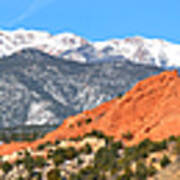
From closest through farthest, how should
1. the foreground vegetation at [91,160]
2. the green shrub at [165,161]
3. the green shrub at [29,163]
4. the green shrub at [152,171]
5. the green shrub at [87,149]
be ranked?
the green shrub at [152,171], the green shrub at [165,161], the foreground vegetation at [91,160], the green shrub at [29,163], the green shrub at [87,149]

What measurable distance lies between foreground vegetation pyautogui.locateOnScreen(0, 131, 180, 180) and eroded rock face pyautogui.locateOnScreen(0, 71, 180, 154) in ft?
7.24

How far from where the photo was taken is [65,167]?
6322 centimetres

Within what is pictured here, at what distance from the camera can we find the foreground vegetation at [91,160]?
50.8 metres

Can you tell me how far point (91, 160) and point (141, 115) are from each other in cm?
1237

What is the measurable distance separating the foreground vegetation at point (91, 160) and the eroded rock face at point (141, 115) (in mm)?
2206

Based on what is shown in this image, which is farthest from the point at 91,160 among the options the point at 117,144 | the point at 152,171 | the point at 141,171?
the point at 152,171

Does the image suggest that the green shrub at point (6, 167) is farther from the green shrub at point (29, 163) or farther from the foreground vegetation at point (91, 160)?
the green shrub at point (29, 163)

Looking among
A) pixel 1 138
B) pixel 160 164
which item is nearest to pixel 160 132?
pixel 160 164

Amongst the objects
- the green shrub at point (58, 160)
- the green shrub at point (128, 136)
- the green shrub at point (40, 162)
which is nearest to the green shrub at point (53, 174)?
the green shrub at point (58, 160)

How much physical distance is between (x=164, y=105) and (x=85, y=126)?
12.0m

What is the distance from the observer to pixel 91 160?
62.9m

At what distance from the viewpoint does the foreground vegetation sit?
50844 mm

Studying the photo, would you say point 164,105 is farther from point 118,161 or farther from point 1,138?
point 1,138

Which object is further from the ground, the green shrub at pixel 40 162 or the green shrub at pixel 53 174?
the green shrub at pixel 40 162
